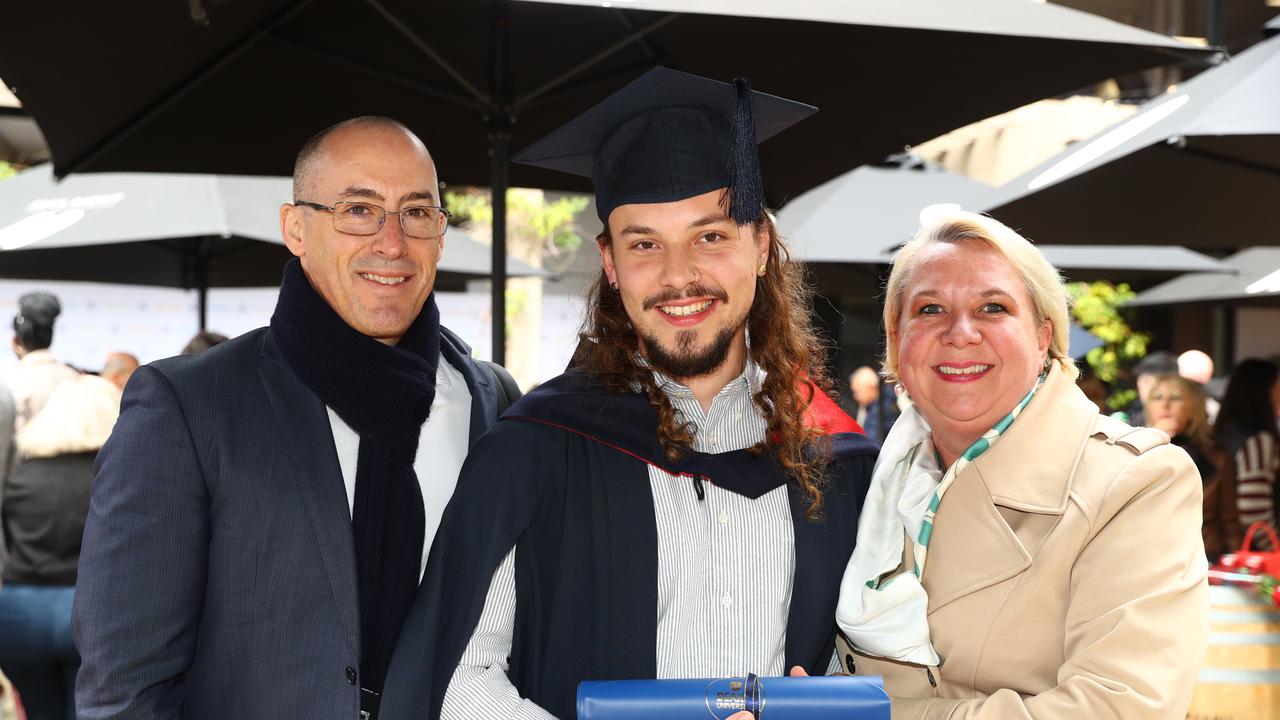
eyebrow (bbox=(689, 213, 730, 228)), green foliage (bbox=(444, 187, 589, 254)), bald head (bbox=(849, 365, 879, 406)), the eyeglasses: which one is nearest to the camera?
eyebrow (bbox=(689, 213, 730, 228))

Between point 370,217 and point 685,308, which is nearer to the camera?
point 685,308

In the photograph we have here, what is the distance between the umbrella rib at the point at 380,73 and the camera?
4.18 metres

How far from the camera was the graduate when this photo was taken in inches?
88.4

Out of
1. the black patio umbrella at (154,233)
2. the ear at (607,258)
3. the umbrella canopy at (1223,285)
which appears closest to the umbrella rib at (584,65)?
the ear at (607,258)

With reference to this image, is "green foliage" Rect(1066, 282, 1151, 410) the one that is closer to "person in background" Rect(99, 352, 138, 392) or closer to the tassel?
"person in background" Rect(99, 352, 138, 392)

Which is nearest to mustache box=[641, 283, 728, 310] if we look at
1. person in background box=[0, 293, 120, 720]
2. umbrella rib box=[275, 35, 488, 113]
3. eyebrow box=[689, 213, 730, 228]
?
eyebrow box=[689, 213, 730, 228]

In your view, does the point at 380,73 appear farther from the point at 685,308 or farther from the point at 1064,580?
the point at 1064,580

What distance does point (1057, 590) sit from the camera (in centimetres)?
216

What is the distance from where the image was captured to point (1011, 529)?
221 cm

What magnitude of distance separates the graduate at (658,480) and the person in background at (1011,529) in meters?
0.16

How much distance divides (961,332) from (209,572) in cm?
154

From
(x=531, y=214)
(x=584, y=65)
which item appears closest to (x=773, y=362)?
(x=584, y=65)

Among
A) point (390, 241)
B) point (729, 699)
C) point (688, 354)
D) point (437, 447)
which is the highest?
point (390, 241)

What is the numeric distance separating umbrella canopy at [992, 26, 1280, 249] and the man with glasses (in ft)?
9.81
